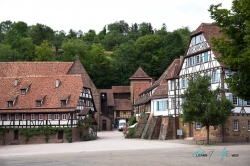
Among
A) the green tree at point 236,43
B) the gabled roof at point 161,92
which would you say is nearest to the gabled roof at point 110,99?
the gabled roof at point 161,92

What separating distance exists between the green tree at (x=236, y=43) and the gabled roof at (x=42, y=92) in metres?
29.1

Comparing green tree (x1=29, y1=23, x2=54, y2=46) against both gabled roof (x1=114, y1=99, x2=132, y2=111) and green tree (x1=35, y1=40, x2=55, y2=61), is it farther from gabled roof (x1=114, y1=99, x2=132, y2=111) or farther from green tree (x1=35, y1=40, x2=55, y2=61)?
gabled roof (x1=114, y1=99, x2=132, y2=111)

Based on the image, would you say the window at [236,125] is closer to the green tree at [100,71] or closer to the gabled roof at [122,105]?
the gabled roof at [122,105]

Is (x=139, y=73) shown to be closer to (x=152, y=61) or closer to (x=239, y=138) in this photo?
(x=152, y=61)

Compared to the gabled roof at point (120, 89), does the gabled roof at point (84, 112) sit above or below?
below

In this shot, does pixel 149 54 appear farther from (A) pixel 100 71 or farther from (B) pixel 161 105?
(B) pixel 161 105

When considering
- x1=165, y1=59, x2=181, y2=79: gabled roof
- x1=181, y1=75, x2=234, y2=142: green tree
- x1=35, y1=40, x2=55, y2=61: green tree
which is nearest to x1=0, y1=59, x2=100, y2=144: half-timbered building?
x1=165, y1=59, x2=181, y2=79: gabled roof

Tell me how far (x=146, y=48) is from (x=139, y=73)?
20015 mm

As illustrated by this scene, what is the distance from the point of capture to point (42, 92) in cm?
5122

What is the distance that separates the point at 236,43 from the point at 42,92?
34.5 m

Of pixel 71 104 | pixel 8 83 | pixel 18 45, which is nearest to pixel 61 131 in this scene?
pixel 71 104

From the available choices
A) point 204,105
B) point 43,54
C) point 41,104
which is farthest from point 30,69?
point 204,105

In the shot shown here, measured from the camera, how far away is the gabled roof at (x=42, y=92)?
49206mm

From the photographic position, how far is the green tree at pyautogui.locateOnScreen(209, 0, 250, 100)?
787 inches
